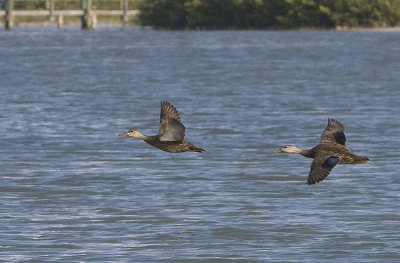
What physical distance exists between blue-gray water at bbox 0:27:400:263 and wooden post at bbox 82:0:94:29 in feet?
252

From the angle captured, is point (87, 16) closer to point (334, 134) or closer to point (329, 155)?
point (334, 134)

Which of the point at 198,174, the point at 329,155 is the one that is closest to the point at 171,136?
the point at 329,155

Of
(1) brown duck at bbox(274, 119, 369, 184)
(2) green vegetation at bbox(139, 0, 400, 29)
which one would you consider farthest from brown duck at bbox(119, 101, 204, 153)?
(2) green vegetation at bbox(139, 0, 400, 29)

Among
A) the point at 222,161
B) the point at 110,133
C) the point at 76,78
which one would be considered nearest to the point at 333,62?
the point at 76,78

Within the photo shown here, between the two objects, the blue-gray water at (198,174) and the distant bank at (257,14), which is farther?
the distant bank at (257,14)

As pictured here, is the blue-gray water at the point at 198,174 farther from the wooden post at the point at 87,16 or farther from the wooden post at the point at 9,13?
the wooden post at the point at 87,16

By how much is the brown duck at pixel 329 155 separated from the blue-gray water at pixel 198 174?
2046 mm

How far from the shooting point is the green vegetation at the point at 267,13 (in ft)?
481

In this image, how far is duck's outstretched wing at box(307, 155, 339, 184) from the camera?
18953mm

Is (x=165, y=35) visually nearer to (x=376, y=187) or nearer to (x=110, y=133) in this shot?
(x=110, y=133)

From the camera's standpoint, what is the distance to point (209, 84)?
71000 mm

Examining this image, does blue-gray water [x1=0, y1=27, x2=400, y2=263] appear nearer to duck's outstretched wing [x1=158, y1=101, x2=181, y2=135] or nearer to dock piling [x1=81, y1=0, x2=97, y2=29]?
duck's outstretched wing [x1=158, y1=101, x2=181, y2=135]

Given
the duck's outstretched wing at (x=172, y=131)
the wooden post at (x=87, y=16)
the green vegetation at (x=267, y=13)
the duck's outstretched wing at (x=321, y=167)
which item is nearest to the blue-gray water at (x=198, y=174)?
the duck's outstretched wing at (x=172, y=131)

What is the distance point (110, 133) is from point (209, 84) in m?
27.6
